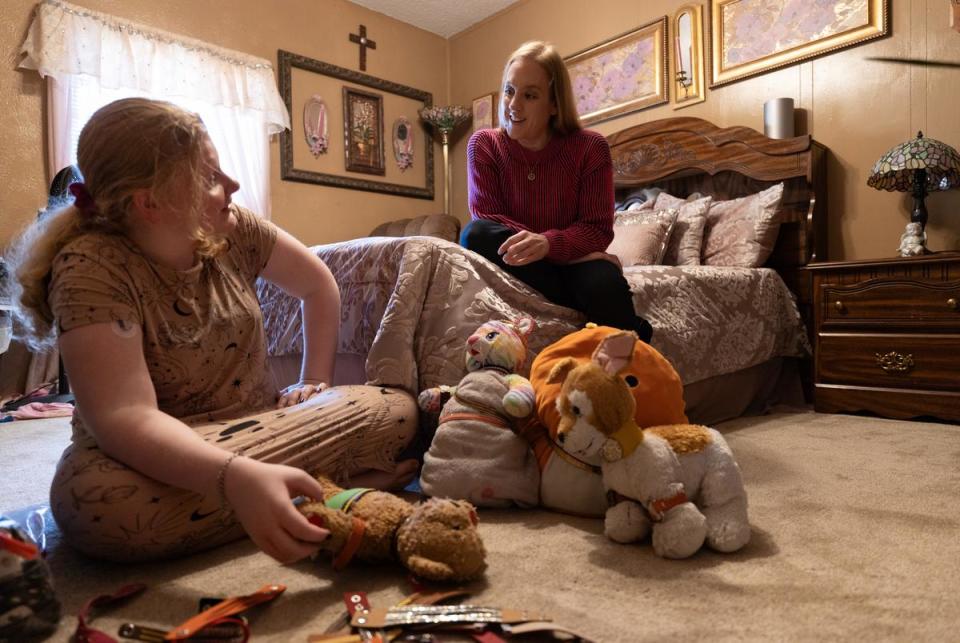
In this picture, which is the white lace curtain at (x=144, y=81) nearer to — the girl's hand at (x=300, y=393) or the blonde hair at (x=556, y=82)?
the blonde hair at (x=556, y=82)

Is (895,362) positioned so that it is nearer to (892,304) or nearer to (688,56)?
(892,304)

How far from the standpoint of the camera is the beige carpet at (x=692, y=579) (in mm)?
737

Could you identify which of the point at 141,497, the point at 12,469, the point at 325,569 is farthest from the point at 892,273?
the point at 12,469

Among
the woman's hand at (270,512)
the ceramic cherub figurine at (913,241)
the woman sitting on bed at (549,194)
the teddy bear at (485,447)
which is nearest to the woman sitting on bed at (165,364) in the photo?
the woman's hand at (270,512)

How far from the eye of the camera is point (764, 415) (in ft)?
7.47

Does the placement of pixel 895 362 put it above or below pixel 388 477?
above

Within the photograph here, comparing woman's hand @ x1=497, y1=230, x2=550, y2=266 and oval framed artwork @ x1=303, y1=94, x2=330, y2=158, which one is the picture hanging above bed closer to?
oval framed artwork @ x1=303, y1=94, x2=330, y2=158

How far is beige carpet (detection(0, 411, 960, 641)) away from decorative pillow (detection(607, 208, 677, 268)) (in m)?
1.49

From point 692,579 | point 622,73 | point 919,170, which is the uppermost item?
point 622,73

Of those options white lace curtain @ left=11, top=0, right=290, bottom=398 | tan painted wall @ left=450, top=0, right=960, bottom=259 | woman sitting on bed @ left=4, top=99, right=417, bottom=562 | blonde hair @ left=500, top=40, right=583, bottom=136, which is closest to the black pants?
blonde hair @ left=500, top=40, right=583, bottom=136

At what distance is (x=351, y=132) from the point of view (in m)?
4.28

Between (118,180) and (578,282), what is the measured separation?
3.31 ft

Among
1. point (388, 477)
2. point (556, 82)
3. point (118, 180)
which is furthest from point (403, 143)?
point (118, 180)

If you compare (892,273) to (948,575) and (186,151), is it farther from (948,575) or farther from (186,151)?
(186,151)
